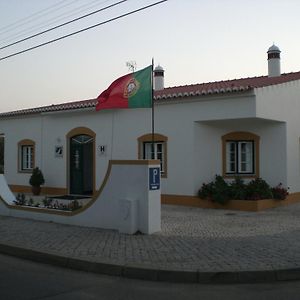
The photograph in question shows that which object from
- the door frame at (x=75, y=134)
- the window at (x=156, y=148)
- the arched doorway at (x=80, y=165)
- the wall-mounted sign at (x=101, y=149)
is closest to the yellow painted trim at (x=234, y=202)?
the window at (x=156, y=148)

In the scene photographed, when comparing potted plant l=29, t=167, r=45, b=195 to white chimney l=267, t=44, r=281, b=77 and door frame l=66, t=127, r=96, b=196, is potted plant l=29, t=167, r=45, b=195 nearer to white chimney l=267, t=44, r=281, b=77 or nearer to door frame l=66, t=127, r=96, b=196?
door frame l=66, t=127, r=96, b=196

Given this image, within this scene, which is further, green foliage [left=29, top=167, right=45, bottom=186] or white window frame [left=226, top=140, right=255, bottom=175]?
green foliage [left=29, top=167, right=45, bottom=186]

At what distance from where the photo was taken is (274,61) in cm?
1898

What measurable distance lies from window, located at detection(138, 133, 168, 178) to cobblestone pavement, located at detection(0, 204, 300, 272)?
3.63 metres

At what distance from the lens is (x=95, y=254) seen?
832 centimetres

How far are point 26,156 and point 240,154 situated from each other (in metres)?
10.5

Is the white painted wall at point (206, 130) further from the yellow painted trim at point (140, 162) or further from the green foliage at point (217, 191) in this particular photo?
the yellow painted trim at point (140, 162)

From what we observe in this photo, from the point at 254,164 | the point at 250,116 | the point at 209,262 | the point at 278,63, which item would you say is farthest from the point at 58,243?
the point at 278,63

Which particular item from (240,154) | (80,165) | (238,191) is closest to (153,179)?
(238,191)

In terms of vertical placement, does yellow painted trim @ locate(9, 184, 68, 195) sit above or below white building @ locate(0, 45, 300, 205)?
below

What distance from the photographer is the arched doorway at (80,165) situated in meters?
19.6

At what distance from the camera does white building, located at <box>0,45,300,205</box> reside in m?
15.3

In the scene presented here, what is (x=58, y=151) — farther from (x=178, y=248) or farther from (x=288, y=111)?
(x=178, y=248)

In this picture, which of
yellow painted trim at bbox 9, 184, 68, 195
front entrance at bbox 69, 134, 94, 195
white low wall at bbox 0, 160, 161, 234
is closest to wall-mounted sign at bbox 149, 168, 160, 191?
white low wall at bbox 0, 160, 161, 234
